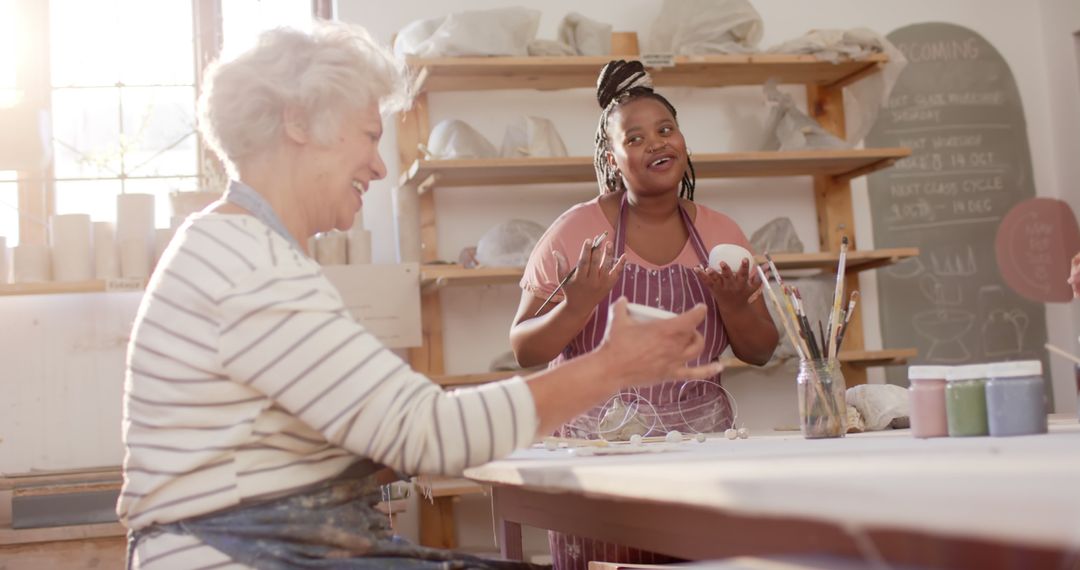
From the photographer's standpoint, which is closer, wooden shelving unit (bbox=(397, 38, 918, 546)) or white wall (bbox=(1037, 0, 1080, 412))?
wooden shelving unit (bbox=(397, 38, 918, 546))

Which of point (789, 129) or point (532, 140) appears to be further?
point (789, 129)

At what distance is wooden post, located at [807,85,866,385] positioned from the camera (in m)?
4.20

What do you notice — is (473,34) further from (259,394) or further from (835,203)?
(259,394)

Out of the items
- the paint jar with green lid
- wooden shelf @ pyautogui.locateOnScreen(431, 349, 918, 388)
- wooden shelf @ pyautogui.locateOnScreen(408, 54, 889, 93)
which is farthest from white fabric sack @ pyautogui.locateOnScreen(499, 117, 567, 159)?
the paint jar with green lid

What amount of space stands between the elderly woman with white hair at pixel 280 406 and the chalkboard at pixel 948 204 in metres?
3.13

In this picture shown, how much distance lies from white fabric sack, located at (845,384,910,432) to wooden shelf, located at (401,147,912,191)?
178cm

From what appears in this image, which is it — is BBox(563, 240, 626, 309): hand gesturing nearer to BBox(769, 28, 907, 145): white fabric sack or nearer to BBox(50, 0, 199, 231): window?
BBox(769, 28, 907, 145): white fabric sack

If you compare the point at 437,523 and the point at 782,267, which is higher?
the point at 782,267

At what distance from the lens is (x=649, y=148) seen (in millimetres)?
2541

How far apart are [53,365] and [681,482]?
128 inches

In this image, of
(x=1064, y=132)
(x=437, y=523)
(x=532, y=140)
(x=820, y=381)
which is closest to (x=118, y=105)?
(x=532, y=140)

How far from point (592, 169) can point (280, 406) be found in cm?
269

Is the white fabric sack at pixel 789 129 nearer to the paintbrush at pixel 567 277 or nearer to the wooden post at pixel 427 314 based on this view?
the wooden post at pixel 427 314

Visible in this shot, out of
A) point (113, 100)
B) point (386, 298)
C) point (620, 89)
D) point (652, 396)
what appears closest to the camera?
point (652, 396)
